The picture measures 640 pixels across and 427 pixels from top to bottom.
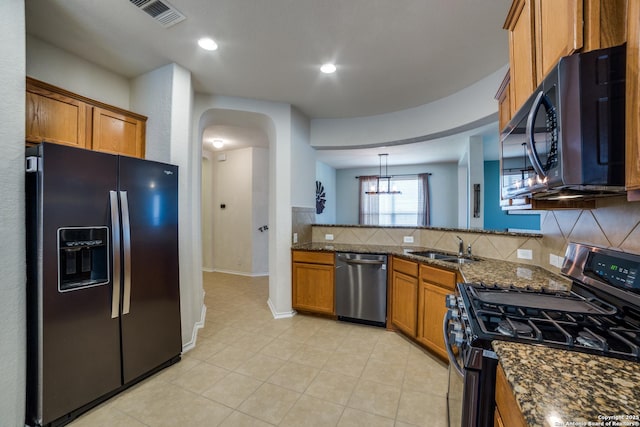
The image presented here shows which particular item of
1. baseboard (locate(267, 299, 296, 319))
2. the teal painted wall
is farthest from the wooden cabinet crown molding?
the teal painted wall

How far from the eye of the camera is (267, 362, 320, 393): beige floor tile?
2.01 meters

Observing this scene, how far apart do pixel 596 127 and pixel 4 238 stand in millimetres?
2720

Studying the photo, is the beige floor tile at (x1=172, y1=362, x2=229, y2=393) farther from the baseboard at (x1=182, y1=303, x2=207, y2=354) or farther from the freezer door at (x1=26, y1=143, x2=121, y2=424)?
the freezer door at (x1=26, y1=143, x2=121, y2=424)

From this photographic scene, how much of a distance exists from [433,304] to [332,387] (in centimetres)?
111

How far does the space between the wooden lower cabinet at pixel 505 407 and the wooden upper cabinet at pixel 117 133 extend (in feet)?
9.49

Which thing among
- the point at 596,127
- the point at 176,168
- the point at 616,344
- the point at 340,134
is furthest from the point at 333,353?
the point at 340,134

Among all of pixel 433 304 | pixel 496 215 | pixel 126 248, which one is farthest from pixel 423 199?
pixel 126 248

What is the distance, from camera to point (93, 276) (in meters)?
1.78

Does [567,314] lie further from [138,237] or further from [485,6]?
[138,237]

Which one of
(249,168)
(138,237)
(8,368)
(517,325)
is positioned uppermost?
(249,168)

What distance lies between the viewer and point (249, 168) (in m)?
5.37

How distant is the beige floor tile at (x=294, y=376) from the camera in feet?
6.59

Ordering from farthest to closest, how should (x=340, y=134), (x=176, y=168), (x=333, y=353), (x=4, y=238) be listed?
(x=340, y=134), (x=333, y=353), (x=176, y=168), (x=4, y=238)

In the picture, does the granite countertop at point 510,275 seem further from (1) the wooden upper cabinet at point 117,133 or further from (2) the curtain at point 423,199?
(2) the curtain at point 423,199
